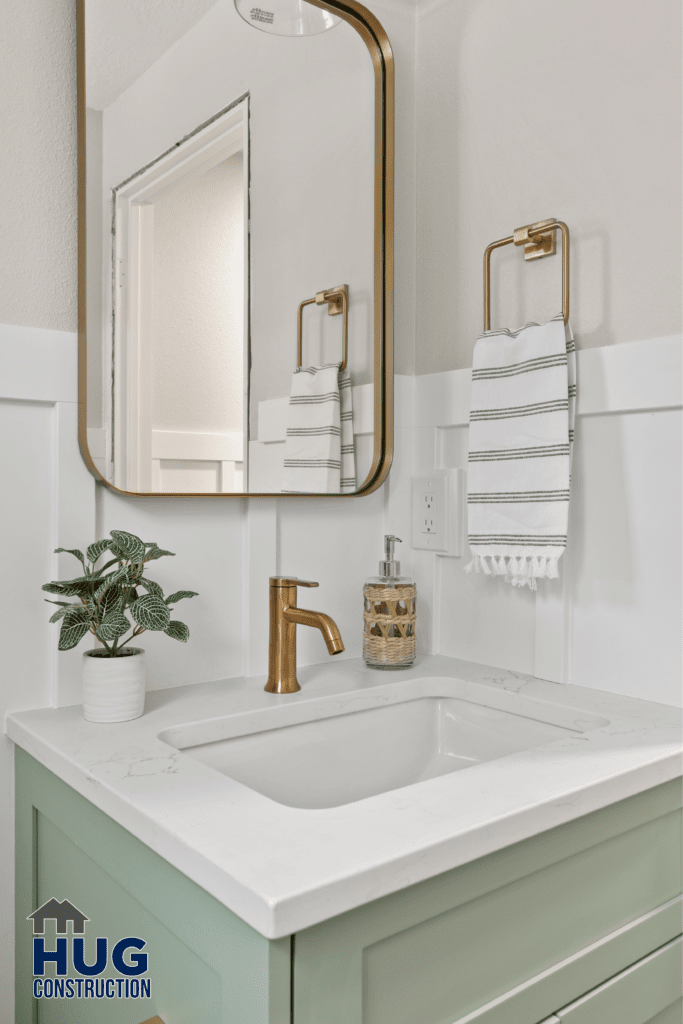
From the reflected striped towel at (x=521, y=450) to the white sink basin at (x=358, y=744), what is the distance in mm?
224

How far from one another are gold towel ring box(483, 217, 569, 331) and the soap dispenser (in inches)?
17.1

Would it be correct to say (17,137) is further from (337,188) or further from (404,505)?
(404,505)

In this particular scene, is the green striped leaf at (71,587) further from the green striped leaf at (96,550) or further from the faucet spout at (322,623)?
the faucet spout at (322,623)

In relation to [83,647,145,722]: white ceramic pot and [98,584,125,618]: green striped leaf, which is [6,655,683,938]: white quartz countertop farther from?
[98,584,125,618]: green striped leaf

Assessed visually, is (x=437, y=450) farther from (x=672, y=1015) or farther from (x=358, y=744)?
(x=672, y=1015)

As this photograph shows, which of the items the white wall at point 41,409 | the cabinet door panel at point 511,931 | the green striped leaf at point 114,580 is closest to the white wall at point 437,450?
the white wall at point 41,409

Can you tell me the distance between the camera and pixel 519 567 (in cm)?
118

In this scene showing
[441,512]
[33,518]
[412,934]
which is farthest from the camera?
[441,512]

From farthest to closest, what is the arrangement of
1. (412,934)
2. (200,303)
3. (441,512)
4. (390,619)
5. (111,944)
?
(441,512) < (390,619) < (200,303) < (111,944) < (412,934)

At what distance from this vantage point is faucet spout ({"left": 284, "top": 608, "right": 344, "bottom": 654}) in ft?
3.34

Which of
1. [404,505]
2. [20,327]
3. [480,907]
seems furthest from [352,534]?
[480,907]

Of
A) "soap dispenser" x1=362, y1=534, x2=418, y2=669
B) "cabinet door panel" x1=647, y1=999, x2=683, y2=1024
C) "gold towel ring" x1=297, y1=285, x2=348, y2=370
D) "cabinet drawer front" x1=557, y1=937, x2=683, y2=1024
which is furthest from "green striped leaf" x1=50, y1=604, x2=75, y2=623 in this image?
"cabinet door panel" x1=647, y1=999, x2=683, y2=1024

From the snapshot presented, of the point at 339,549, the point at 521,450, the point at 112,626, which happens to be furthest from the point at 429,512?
the point at 112,626

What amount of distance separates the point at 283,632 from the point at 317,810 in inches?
18.3
